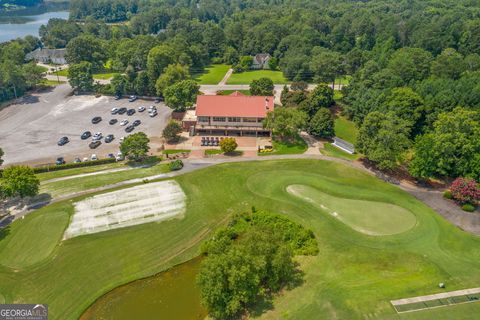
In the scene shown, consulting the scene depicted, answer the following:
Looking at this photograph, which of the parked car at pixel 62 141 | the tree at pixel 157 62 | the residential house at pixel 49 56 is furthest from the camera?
the residential house at pixel 49 56

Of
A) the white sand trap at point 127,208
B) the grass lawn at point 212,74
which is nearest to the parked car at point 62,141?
the white sand trap at point 127,208

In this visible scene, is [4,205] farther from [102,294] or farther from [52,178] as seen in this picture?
[102,294]

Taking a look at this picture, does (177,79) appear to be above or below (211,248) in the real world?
above

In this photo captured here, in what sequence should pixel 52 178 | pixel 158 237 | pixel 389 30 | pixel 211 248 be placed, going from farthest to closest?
1. pixel 389 30
2. pixel 52 178
3. pixel 158 237
4. pixel 211 248

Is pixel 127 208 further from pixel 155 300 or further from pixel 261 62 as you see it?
pixel 261 62

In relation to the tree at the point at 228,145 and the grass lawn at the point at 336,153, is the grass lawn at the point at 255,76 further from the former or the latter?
the tree at the point at 228,145

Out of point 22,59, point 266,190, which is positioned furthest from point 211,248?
point 22,59
